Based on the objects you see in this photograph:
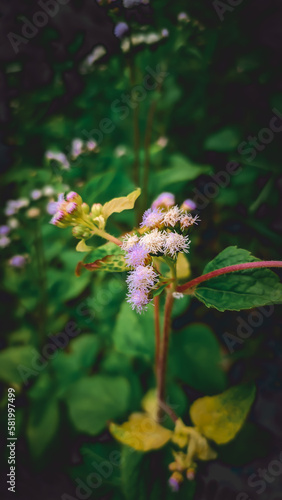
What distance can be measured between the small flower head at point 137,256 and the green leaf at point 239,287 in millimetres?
128

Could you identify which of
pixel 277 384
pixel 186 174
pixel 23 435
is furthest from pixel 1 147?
pixel 277 384

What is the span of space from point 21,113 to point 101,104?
387 mm

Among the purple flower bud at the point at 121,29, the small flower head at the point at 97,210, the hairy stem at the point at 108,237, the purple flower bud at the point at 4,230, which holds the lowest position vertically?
the hairy stem at the point at 108,237

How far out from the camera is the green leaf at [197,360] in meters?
1.14

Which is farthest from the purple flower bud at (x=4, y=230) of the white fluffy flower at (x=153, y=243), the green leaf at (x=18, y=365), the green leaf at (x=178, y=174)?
the white fluffy flower at (x=153, y=243)

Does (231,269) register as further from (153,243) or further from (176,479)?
(176,479)

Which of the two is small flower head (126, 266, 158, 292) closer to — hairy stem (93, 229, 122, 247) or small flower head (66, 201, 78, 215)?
hairy stem (93, 229, 122, 247)

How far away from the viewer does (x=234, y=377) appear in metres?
1.39

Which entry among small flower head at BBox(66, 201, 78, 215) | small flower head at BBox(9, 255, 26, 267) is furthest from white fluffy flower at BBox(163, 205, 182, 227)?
small flower head at BBox(9, 255, 26, 267)

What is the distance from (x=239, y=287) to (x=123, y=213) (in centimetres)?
84

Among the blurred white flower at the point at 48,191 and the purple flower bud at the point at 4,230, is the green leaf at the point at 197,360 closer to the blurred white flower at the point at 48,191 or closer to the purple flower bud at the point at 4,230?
the blurred white flower at the point at 48,191

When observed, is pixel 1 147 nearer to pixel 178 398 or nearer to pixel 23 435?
pixel 23 435

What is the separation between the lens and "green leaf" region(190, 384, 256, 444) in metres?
0.74

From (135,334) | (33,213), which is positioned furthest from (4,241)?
(135,334)
